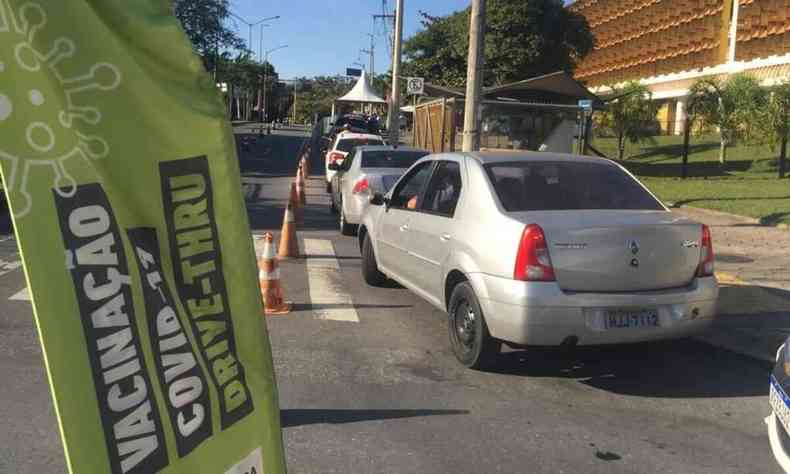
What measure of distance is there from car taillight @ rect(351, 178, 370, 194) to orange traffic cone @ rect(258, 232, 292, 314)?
4311 mm

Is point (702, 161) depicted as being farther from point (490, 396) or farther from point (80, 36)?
point (80, 36)

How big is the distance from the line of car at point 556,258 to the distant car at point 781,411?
5.08 feet

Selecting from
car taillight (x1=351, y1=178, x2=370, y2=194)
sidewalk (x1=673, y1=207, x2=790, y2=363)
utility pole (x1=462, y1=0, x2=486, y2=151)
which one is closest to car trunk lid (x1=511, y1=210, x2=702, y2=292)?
sidewalk (x1=673, y1=207, x2=790, y2=363)

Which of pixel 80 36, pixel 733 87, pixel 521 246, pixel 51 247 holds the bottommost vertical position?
pixel 521 246

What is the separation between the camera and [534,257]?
16.9 feet

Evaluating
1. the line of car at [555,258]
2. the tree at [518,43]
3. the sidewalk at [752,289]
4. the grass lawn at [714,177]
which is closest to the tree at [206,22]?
the tree at [518,43]

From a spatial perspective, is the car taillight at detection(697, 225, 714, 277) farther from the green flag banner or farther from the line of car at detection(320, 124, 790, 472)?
the green flag banner

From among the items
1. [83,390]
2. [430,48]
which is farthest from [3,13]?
[430,48]

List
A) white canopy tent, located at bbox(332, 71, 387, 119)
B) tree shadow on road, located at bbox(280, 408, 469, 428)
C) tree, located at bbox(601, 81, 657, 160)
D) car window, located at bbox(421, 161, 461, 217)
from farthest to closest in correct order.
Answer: white canopy tent, located at bbox(332, 71, 387, 119) → tree, located at bbox(601, 81, 657, 160) → car window, located at bbox(421, 161, 461, 217) → tree shadow on road, located at bbox(280, 408, 469, 428)

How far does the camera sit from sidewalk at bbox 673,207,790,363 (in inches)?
260

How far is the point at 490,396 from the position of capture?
5.24 m

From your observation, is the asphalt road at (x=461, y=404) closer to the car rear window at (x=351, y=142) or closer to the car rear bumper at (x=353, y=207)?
the car rear bumper at (x=353, y=207)

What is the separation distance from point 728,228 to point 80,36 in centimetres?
1323

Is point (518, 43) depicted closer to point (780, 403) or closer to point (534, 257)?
point (534, 257)
